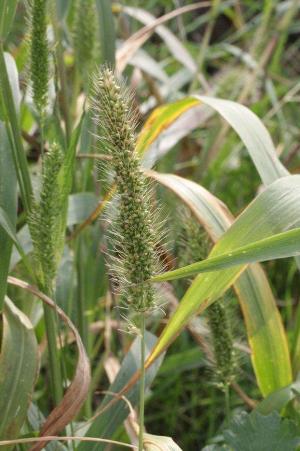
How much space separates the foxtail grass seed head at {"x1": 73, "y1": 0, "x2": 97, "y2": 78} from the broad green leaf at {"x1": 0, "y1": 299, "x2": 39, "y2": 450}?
61 centimetres

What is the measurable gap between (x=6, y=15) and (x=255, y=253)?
25.2 inches

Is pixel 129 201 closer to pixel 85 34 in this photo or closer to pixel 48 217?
pixel 48 217

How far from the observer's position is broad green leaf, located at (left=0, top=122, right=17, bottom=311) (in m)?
1.48

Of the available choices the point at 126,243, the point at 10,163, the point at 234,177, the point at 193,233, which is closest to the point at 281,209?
the point at 193,233

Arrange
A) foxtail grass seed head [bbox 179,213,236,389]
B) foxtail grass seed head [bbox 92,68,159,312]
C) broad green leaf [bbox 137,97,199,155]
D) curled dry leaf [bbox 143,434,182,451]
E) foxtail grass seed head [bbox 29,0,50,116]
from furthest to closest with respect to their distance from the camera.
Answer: broad green leaf [bbox 137,97,199,155] → foxtail grass seed head [bbox 179,213,236,389] → foxtail grass seed head [bbox 29,0,50,116] → curled dry leaf [bbox 143,434,182,451] → foxtail grass seed head [bbox 92,68,159,312]

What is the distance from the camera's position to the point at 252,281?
163cm

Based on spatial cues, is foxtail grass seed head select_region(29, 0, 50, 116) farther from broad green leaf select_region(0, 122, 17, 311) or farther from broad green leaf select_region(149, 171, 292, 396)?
broad green leaf select_region(149, 171, 292, 396)

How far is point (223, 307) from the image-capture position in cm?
153

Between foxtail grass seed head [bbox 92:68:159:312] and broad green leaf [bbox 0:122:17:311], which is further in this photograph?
broad green leaf [bbox 0:122:17:311]

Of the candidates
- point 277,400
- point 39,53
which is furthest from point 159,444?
point 39,53

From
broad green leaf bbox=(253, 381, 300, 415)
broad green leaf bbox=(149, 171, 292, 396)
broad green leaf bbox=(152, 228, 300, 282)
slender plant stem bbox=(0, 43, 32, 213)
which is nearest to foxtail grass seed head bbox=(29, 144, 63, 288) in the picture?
slender plant stem bbox=(0, 43, 32, 213)

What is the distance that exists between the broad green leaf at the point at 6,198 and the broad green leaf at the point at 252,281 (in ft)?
0.81

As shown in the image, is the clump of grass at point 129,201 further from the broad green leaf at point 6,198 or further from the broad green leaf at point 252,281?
the broad green leaf at point 6,198

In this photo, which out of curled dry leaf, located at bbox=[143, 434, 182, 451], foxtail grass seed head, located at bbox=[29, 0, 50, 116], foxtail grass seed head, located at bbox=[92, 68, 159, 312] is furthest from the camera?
foxtail grass seed head, located at bbox=[29, 0, 50, 116]
